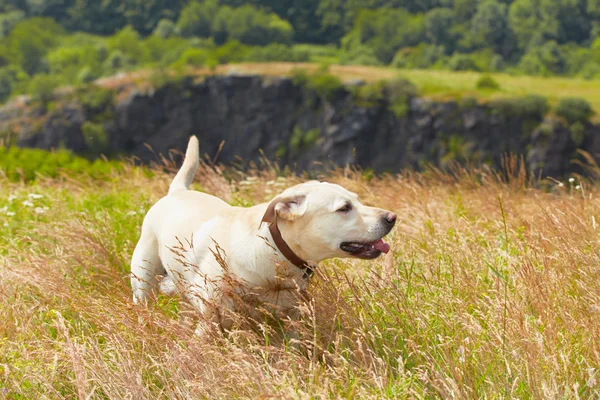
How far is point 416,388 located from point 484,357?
0.32 meters

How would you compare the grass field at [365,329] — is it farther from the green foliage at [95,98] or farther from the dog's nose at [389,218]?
the green foliage at [95,98]

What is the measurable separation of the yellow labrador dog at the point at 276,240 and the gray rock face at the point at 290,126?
237ft

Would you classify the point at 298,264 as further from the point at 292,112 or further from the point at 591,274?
the point at 292,112

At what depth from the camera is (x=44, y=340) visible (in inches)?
137

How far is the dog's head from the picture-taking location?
3328 mm

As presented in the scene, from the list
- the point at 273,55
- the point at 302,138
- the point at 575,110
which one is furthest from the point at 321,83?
the point at 575,110

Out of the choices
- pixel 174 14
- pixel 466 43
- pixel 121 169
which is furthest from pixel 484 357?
pixel 174 14

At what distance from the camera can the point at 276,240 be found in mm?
3461

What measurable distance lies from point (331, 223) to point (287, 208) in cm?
21

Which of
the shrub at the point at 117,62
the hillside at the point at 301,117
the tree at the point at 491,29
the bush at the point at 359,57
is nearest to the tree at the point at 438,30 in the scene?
the tree at the point at 491,29

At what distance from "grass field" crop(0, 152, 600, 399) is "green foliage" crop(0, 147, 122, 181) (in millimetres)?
4187

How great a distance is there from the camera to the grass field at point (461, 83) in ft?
266

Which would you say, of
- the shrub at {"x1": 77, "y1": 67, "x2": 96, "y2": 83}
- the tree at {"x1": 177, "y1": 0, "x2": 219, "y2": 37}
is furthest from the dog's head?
the tree at {"x1": 177, "y1": 0, "x2": 219, "y2": 37}

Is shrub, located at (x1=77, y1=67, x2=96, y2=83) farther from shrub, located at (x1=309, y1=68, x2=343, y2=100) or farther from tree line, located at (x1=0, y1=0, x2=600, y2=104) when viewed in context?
shrub, located at (x1=309, y1=68, x2=343, y2=100)
